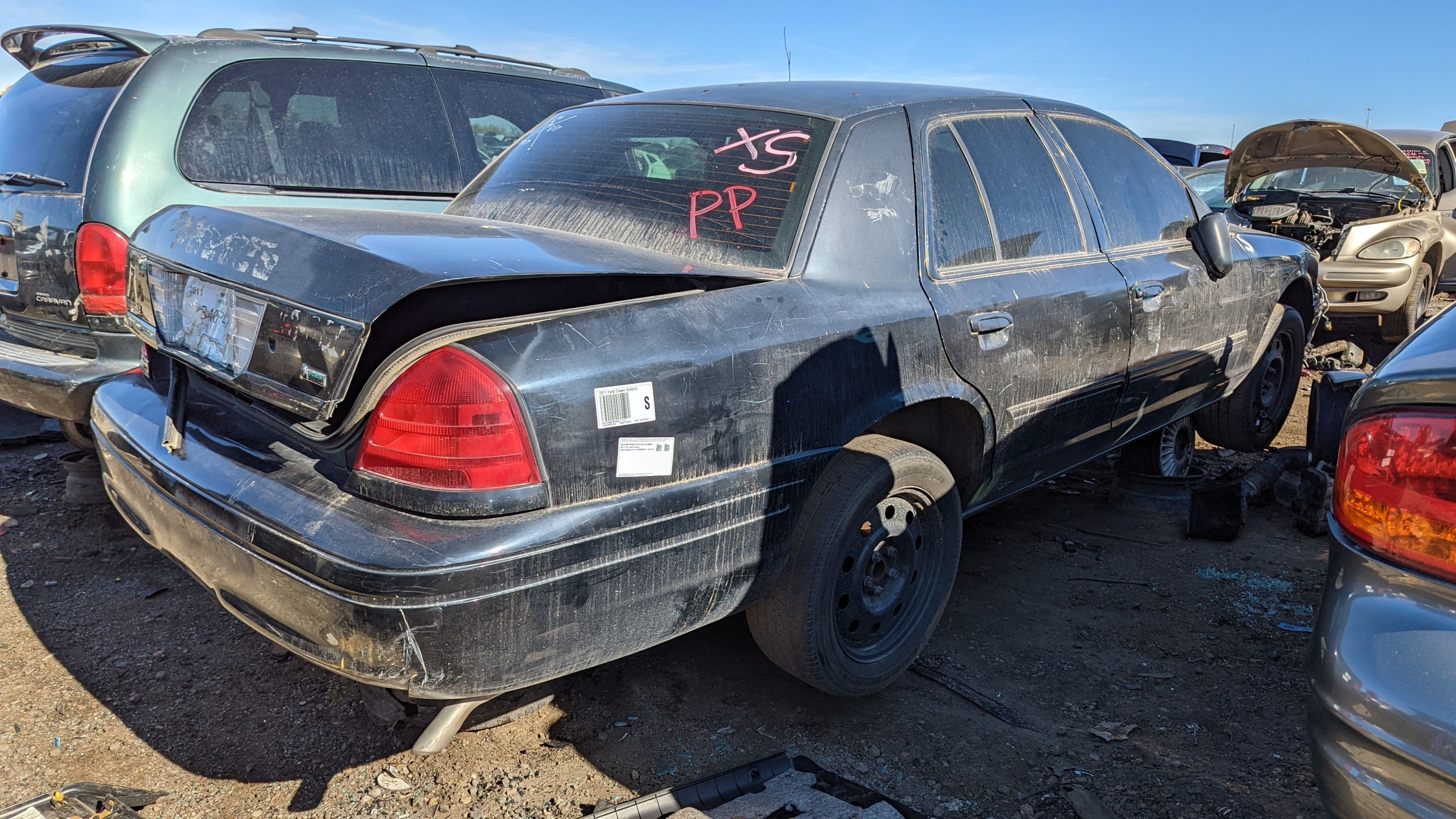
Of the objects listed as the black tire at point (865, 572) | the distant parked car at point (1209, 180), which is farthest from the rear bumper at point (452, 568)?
the distant parked car at point (1209, 180)

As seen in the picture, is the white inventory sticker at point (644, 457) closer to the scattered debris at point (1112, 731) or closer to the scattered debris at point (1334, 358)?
the scattered debris at point (1112, 731)

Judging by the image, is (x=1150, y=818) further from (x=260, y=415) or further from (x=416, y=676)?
(x=260, y=415)

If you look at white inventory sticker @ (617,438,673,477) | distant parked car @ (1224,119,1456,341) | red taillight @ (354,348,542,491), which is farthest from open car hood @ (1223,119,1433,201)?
red taillight @ (354,348,542,491)

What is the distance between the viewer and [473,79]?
475 centimetres

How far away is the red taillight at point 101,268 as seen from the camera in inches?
132

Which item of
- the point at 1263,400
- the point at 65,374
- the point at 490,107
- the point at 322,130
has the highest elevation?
the point at 490,107

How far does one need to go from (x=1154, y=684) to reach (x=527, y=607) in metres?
2.05

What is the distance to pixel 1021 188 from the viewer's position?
3.14 meters

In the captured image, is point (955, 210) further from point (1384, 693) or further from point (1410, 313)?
point (1410, 313)

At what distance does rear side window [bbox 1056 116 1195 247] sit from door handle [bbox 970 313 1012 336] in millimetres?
907

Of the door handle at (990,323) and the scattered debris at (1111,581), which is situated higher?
the door handle at (990,323)

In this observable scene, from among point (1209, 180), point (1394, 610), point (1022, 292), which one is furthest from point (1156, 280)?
point (1209, 180)

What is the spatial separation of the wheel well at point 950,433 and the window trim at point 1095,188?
39.5 inches

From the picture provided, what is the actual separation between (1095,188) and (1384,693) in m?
2.36
